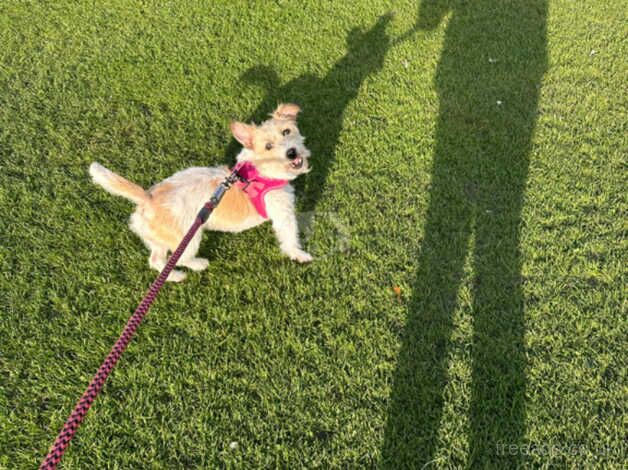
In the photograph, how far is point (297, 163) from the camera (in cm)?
314

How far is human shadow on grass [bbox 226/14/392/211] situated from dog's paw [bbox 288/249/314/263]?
0.62 meters

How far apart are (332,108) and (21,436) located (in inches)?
168

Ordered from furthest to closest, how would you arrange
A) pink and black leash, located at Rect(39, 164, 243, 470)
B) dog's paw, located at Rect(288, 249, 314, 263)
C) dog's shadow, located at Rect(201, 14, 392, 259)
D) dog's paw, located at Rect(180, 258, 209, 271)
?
dog's shadow, located at Rect(201, 14, 392, 259)
dog's paw, located at Rect(288, 249, 314, 263)
dog's paw, located at Rect(180, 258, 209, 271)
pink and black leash, located at Rect(39, 164, 243, 470)

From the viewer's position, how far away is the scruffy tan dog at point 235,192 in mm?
3012

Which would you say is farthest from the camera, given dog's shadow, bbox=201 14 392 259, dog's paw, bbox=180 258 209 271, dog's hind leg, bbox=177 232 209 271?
dog's shadow, bbox=201 14 392 259

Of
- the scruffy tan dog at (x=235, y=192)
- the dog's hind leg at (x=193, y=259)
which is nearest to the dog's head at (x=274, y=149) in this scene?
the scruffy tan dog at (x=235, y=192)

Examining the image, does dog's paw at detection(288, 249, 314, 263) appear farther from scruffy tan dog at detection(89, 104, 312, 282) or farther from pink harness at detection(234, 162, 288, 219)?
pink harness at detection(234, 162, 288, 219)

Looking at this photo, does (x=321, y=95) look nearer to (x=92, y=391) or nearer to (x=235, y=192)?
(x=235, y=192)

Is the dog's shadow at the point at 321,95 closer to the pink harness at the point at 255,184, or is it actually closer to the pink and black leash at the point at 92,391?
the pink harness at the point at 255,184

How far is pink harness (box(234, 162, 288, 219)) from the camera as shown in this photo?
3.16m

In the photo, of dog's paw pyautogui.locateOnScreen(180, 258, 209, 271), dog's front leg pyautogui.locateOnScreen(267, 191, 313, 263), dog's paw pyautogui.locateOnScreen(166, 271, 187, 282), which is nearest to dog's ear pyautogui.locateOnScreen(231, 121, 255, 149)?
dog's front leg pyautogui.locateOnScreen(267, 191, 313, 263)

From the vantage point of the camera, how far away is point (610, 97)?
4.98m

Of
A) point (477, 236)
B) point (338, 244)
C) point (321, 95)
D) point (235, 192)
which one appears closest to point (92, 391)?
point (235, 192)

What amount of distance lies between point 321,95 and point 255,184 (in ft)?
7.52
